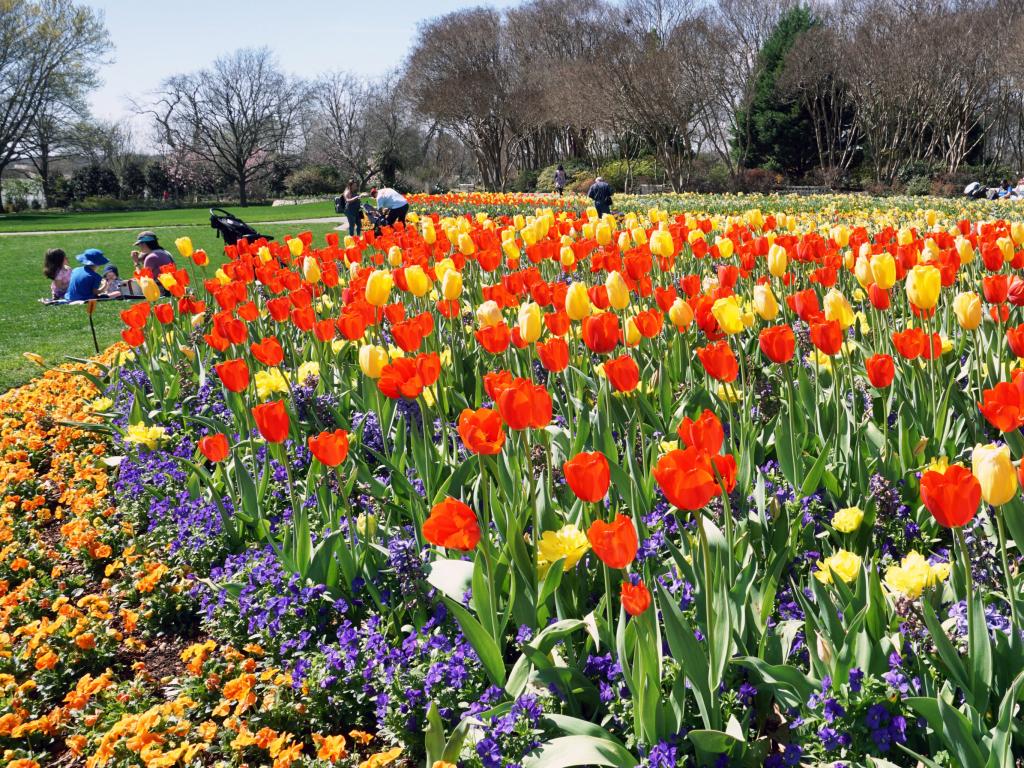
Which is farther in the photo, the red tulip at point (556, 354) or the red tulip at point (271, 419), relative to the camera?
the red tulip at point (556, 354)

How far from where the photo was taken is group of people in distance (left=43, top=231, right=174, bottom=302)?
32.3 feet

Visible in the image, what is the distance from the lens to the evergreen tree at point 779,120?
116 ft

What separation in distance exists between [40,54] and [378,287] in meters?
52.9

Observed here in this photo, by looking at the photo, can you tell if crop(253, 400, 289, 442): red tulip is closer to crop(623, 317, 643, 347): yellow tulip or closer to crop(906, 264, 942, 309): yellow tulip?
crop(623, 317, 643, 347): yellow tulip

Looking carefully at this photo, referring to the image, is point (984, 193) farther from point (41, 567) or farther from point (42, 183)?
point (42, 183)

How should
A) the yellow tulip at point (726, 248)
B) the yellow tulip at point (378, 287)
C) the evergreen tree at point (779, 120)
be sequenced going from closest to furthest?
1. the yellow tulip at point (378, 287)
2. the yellow tulip at point (726, 248)
3. the evergreen tree at point (779, 120)

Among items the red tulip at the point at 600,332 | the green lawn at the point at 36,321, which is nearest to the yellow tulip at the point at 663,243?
the red tulip at the point at 600,332

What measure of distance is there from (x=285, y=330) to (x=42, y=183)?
58.6 metres

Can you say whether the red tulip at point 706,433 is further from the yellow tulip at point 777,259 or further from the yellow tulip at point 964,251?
the yellow tulip at point 964,251

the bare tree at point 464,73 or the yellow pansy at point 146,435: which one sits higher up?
the bare tree at point 464,73

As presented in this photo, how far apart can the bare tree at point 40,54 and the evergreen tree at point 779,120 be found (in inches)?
1406

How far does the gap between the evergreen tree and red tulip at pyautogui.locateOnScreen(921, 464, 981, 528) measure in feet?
116

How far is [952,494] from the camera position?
1573 millimetres

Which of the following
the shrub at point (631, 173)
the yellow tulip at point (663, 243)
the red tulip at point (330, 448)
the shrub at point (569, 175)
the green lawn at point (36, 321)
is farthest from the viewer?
the shrub at point (569, 175)
